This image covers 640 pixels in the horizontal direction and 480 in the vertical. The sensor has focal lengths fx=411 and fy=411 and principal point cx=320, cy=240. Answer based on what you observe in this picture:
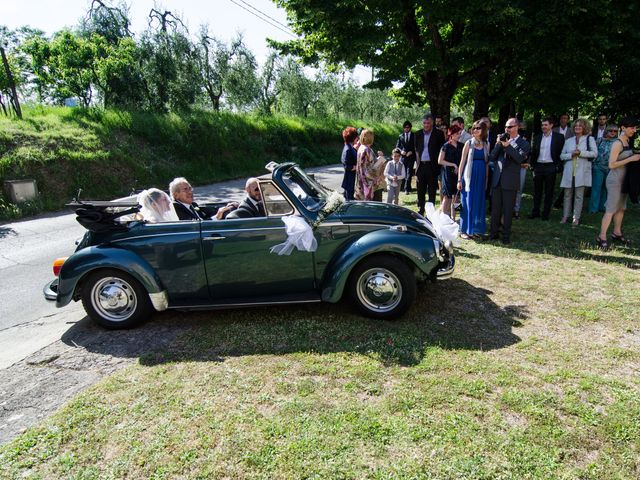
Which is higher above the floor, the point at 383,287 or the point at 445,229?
the point at 445,229

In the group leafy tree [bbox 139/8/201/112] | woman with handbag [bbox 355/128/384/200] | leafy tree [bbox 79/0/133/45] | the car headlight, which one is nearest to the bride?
the car headlight

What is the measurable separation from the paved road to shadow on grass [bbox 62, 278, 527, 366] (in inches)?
17.4

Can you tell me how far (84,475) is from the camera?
2.69 metres

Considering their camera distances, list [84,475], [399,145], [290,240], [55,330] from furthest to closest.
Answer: [399,145] → [55,330] → [290,240] → [84,475]

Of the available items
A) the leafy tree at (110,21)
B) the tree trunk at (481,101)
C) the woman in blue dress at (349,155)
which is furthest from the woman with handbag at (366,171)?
the leafy tree at (110,21)

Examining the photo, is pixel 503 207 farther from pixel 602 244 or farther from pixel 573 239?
pixel 602 244

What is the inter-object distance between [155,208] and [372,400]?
10.8 ft

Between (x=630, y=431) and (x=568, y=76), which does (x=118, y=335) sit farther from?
(x=568, y=76)

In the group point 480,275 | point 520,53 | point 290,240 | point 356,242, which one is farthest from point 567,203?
point 290,240

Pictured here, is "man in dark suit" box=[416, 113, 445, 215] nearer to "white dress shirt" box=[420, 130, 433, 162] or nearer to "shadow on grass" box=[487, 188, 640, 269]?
"white dress shirt" box=[420, 130, 433, 162]

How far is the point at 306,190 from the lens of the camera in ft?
16.8

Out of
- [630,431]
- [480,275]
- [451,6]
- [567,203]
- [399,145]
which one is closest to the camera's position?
[630,431]

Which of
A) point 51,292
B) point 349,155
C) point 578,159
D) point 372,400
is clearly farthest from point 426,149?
point 51,292

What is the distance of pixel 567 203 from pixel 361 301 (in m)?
6.63
